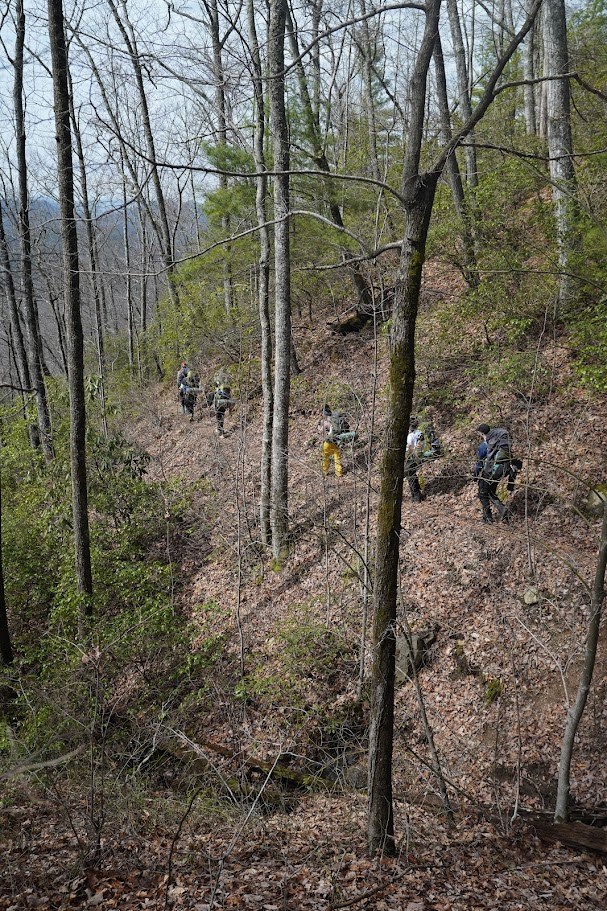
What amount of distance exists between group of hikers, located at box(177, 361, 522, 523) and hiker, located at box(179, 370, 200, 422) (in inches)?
105

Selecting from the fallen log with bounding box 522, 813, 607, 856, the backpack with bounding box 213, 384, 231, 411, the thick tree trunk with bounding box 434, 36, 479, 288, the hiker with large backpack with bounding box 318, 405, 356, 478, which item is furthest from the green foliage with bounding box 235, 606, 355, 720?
the thick tree trunk with bounding box 434, 36, 479, 288

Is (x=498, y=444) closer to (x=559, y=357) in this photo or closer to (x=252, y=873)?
(x=559, y=357)

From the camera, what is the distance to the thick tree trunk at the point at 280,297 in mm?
8047

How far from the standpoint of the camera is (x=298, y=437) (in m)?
13.5

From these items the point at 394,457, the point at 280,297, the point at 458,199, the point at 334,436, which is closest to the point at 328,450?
the point at 334,436

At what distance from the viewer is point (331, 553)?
33.3ft

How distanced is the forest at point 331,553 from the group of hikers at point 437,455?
8 cm

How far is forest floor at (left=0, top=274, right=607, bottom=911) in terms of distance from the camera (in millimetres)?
4406

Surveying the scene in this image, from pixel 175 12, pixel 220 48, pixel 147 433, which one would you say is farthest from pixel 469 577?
pixel 147 433

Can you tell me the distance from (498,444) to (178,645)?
624 cm

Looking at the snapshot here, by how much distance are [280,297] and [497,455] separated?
444 centimetres

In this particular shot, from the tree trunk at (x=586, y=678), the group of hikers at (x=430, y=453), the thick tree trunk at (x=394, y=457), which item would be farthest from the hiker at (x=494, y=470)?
the thick tree trunk at (x=394, y=457)

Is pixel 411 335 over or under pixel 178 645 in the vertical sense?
over

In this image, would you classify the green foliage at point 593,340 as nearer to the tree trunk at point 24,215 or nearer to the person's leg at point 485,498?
the person's leg at point 485,498
